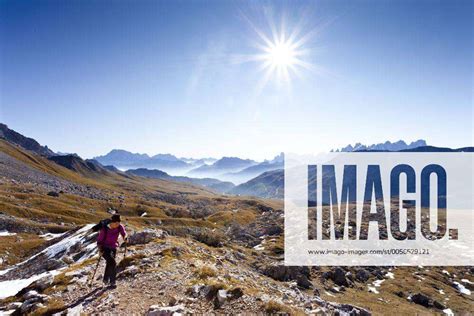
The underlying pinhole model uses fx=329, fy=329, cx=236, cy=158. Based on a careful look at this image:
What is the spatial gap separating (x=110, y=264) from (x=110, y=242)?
1632 millimetres

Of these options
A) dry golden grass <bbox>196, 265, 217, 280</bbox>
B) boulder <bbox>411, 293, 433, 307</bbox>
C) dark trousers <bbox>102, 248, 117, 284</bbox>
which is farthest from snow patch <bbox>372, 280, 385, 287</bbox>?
dark trousers <bbox>102, 248, 117, 284</bbox>

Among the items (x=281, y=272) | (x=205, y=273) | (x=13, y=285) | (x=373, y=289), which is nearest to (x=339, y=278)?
(x=373, y=289)

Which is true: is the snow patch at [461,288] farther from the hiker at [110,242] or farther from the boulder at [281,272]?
the hiker at [110,242]

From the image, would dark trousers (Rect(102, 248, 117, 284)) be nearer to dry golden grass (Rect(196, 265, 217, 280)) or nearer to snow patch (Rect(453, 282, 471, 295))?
dry golden grass (Rect(196, 265, 217, 280))

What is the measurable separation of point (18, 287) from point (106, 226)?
23.9 meters

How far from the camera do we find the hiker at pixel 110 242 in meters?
20.6

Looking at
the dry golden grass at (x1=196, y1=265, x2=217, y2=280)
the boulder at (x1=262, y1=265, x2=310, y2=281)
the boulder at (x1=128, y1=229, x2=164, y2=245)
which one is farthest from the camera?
the boulder at (x1=262, y1=265, x2=310, y2=281)

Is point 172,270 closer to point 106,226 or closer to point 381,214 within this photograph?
point 106,226

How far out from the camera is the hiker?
67.7ft

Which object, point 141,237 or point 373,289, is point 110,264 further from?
point 373,289

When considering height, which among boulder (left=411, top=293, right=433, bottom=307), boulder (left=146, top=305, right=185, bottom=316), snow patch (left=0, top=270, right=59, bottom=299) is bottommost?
boulder (left=411, top=293, right=433, bottom=307)

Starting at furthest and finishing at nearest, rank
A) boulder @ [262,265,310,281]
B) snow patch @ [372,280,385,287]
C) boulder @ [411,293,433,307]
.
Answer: snow patch @ [372,280,385,287], boulder @ [411,293,433,307], boulder @ [262,265,310,281]

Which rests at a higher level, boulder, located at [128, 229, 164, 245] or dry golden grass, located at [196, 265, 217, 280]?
dry golden grass, located at [196, 265, 217, 280]

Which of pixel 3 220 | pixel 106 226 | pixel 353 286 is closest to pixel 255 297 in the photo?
pixel 106 226
